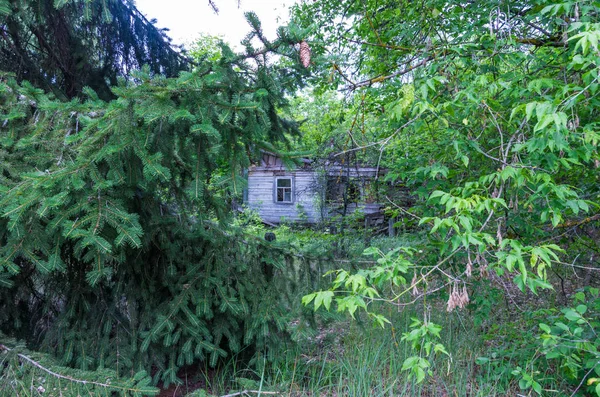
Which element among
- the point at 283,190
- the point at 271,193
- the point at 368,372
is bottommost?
the point at 368,372

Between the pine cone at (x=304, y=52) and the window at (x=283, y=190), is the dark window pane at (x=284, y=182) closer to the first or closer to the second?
the window at (x=283, y=190)

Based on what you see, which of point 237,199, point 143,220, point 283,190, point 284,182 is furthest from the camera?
point 284,182

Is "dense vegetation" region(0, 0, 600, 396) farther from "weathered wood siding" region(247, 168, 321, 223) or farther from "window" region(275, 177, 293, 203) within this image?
"window" region(275, 177, 293, 203)

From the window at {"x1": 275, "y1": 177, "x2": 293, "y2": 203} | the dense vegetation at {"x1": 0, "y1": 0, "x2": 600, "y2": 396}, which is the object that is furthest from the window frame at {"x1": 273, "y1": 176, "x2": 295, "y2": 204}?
the dense vegetation at {"x1": 0, "y1": 0, "x2": 600, "y2": 396}

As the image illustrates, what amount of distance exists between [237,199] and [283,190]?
13855mm

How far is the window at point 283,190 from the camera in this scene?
16.8m

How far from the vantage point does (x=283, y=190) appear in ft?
55.2

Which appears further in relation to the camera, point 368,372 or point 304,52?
point 368,372

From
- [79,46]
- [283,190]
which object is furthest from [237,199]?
[283,190]

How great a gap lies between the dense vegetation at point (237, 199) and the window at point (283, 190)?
12331mm

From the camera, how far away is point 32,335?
3.24 meters

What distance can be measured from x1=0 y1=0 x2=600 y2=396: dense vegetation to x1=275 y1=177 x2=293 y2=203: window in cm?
1233

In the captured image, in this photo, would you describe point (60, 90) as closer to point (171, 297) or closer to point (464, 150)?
point (171, 297)

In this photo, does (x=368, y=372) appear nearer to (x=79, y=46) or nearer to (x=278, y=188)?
(x=79, y=46)
